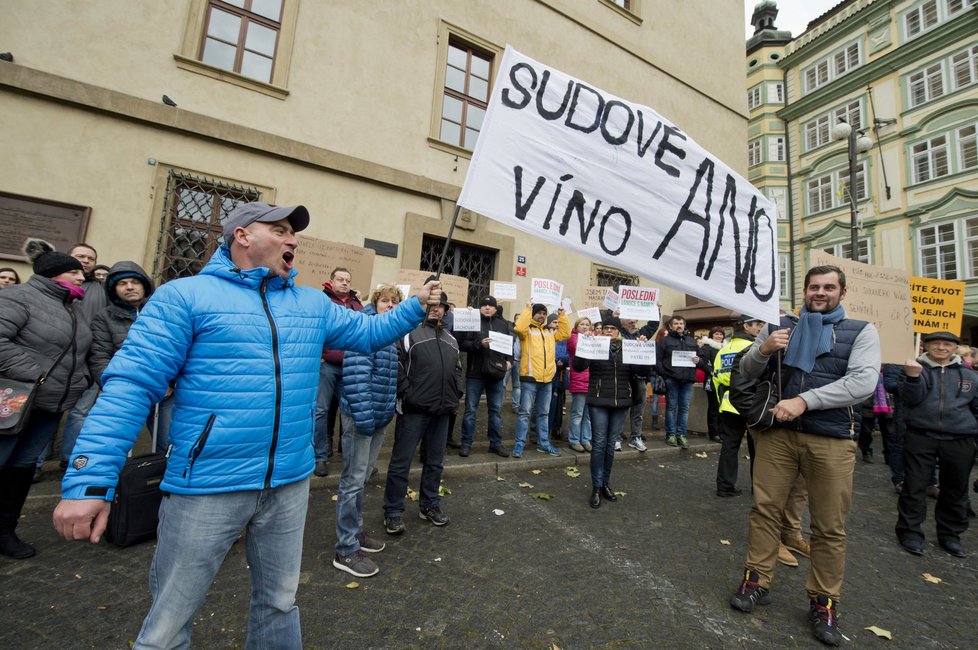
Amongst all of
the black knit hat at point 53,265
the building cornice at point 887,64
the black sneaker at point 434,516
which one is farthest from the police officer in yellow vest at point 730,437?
the building cornice at point 887,64

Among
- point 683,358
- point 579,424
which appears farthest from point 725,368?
point 579,424

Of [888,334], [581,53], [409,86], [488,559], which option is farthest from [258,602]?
[581,53]

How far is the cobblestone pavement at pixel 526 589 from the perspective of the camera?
249 centimetres

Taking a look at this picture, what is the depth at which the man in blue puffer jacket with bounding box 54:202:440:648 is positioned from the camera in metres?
1.46

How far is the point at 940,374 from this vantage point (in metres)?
4.26

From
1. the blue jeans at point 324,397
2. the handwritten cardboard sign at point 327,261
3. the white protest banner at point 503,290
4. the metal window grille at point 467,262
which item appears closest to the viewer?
the blue jeans at point 324,397

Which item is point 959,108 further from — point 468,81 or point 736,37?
point 468,81

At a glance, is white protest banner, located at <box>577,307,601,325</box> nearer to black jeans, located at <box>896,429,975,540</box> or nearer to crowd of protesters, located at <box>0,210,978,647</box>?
crowd of protesters, located at <box>0,210,978,647</box>

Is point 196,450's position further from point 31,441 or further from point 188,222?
point 188,222

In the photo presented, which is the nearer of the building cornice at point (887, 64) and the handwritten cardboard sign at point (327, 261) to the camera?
the handwritten cardboard sign at point (327, 261)

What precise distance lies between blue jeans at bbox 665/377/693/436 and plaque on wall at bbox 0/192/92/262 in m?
9.24

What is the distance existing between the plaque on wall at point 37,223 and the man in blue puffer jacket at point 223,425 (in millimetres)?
6742

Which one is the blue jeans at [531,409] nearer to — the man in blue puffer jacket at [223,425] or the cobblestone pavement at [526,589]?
the cobblestone pavement at [526,589]

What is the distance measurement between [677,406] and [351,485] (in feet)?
19.6
